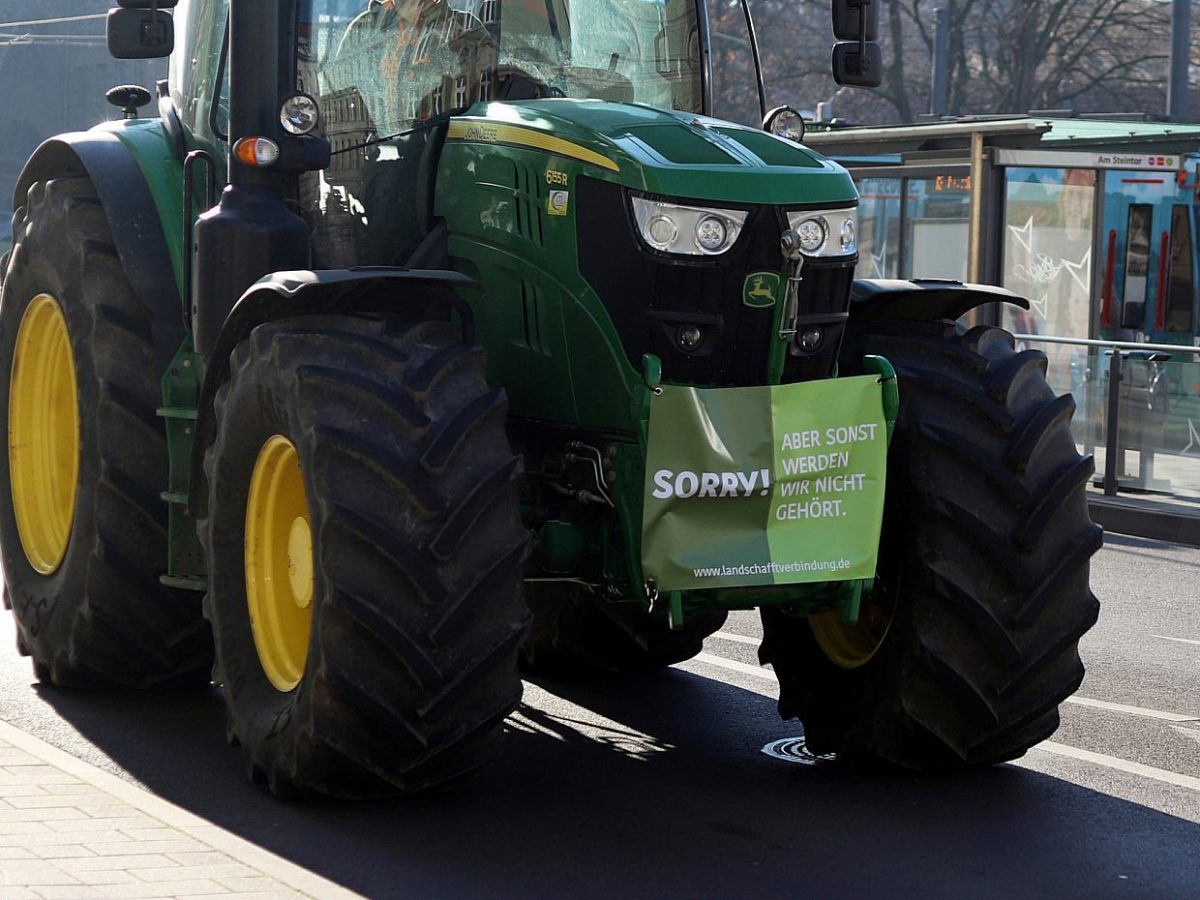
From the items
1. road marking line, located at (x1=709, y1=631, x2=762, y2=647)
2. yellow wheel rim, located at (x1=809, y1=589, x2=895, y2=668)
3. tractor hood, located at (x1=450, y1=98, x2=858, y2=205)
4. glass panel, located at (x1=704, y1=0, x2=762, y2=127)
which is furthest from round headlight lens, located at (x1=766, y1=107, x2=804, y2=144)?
glass panel, located at (x1=704, y1=0, x2=762, y2=127)

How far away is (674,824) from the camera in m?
6.14

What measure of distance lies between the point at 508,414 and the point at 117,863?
198 centimetres

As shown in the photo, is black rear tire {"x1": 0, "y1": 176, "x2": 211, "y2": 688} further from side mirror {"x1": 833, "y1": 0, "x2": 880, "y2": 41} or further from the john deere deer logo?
side mirror {"x1": 833, "y1": 0, "x2": 880, "y2": 41}

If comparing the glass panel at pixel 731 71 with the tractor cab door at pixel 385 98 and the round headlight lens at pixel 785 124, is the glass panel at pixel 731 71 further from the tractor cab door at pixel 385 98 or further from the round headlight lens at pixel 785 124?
the tractor cab door at pixel 385 98

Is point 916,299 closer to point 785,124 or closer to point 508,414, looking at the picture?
point 785,124

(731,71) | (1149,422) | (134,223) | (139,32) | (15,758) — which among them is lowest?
(1149,422)

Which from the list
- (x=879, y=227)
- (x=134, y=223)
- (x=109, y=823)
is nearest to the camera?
(x=109, y=823)

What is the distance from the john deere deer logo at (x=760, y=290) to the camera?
244 inches

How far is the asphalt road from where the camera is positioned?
5.58 meters

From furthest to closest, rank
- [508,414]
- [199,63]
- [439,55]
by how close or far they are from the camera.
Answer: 1. [199,63]
2. [439,55]
3. [508,414]

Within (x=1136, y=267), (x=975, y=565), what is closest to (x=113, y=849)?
(x=975, y=565)

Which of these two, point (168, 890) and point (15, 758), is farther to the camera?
point (15, 758)

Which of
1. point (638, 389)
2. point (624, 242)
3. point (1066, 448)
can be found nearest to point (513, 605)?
point (638, 389)

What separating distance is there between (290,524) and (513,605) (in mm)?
954
